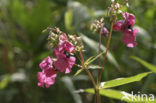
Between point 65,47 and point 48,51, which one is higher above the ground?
point 65,47

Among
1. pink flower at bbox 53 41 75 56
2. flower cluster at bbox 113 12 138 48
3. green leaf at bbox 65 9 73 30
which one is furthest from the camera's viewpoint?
green leaf at bbox 65 9 73 30

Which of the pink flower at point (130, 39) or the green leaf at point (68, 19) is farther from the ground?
the green leaf at point (68, 19)

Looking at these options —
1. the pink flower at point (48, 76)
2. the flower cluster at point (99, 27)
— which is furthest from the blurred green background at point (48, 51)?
the pink flower at point (48, 76)

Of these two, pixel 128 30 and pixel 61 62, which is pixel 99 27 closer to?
pixel 128 30

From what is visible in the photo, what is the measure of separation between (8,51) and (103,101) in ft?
3.56

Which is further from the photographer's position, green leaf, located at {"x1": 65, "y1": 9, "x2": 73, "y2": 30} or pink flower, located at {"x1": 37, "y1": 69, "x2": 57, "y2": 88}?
green leaf, located at {"x1": 65, "y1": 9, "x2": 73, "y2": 30}

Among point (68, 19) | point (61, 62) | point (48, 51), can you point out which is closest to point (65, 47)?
point (61, 62)

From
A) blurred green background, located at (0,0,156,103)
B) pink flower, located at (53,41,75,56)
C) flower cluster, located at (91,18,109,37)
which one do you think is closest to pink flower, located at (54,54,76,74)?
pink flower, located at (53,41,75,56)

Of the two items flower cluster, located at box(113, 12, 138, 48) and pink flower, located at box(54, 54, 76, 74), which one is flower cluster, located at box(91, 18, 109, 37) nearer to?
flower cluster, located at box(113, 12, 138, 48)

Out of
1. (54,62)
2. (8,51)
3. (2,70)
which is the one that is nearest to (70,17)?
(8,51)

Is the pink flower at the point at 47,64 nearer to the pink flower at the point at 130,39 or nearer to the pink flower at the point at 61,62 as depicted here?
the pink flower at the point at 61,62

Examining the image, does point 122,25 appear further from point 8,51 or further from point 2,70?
point 2,70

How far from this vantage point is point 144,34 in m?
1.99

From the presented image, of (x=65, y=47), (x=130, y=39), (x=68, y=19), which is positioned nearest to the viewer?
(x=65, y=47)
